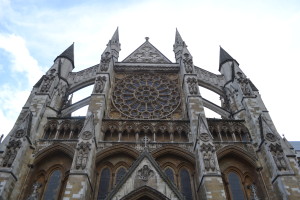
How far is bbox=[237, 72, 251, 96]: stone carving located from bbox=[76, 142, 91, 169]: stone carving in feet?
35.1

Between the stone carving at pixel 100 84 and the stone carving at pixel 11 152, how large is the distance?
220 inches

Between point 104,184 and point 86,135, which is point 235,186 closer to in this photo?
point 104,184

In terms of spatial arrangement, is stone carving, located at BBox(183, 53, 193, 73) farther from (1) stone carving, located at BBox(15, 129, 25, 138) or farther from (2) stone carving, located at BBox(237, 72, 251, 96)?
(1) stone carving, located at BBox(15, 129, 25, 138)

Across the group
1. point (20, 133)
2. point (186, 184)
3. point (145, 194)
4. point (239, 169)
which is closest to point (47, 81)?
point (20, 133)

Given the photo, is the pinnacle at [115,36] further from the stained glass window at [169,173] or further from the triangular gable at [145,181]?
the triangular gable at [145,181]

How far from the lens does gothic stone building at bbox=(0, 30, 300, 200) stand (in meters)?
12.2

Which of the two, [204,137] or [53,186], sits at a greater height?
[204,137]

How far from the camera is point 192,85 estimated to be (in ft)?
57.2

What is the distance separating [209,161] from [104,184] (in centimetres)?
564

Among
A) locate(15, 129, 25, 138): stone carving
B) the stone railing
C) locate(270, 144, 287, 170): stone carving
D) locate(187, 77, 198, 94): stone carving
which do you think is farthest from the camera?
locate(187, 77, 198, 94): stone carving

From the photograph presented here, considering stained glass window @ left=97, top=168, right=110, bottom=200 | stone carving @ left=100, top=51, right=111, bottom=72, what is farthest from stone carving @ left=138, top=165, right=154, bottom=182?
stone carving @ left=100, top=51, right=111, bottom=72

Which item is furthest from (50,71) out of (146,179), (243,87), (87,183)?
(243,87)

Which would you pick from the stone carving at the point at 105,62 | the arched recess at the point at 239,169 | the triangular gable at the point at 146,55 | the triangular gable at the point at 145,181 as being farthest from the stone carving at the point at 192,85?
the triangular gable at the point at 145,181

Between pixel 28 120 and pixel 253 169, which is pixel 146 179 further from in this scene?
pixel 28 120
